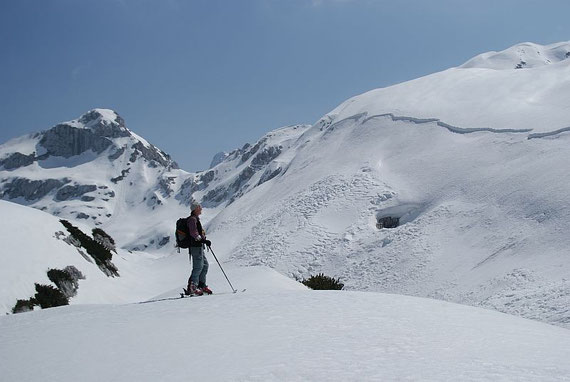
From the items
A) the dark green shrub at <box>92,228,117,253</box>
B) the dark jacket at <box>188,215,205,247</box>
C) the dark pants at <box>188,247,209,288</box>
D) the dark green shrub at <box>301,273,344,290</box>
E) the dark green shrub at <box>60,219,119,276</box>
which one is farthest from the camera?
the dark green shrub at <box>92,228,117,253</box>

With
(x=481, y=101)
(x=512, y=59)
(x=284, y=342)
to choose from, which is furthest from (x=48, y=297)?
(x=512, y=59)

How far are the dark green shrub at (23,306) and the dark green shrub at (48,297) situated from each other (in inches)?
13.0

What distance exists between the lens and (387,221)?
31391 mm

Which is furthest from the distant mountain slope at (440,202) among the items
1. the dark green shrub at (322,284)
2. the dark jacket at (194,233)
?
the dark jacket at (194,233)

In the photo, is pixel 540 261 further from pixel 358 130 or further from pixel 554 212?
pixel 358 130

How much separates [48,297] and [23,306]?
1721mm

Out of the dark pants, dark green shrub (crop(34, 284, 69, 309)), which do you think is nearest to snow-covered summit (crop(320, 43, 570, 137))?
the dark pants

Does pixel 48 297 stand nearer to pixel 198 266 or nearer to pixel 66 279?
pixel 66 279

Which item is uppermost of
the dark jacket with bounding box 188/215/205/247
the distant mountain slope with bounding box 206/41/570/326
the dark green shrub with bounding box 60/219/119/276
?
the dark jacket with bounding box 188/215/205/247

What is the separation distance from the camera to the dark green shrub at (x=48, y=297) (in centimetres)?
1898

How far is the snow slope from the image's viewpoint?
5.68 meters

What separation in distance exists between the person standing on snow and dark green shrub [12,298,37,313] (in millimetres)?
9163

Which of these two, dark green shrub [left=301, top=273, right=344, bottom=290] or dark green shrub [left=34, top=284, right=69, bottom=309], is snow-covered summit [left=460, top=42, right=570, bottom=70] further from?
dark green shrub [left=34, top=284, right=69, bottom=309]

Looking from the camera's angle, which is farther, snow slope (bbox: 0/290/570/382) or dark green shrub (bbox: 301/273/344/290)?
dark green shrub (bbox: 301/273/344/290)
